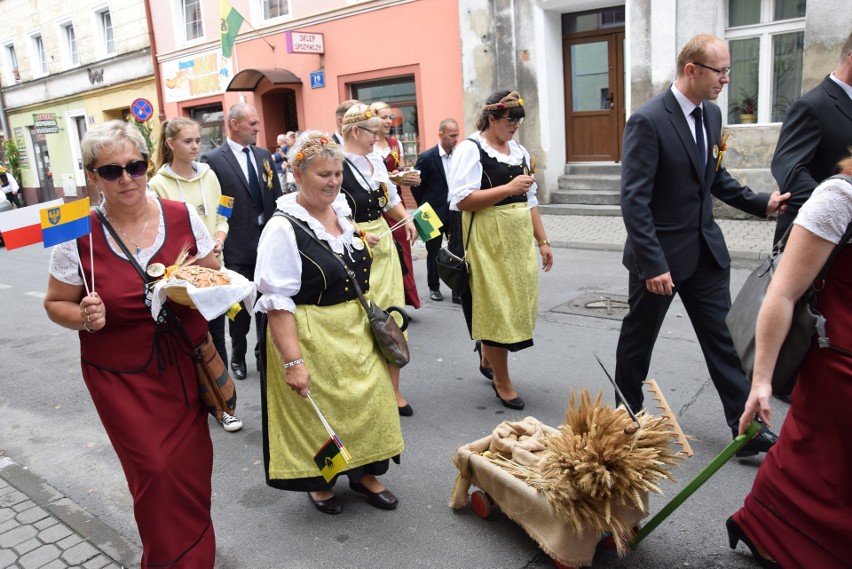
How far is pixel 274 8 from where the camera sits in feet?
59.5

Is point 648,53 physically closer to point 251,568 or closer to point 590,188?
point 590,188

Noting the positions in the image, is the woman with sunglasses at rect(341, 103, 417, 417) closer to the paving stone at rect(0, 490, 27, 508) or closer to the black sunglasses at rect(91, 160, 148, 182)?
the black sunglasses at rect(91, 160, 148, 182)

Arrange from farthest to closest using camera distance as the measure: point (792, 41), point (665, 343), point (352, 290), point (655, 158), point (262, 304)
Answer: point (792, 41)
point (665, 343)
point (655, 158)
point (352, 290)
point (262, 304)

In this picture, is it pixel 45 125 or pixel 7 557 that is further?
pixel 45 125

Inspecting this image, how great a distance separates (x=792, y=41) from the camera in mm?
10953

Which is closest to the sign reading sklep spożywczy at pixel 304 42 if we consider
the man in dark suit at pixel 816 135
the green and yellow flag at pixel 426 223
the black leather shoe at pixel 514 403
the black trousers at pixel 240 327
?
the black trousers at pixel 240 327

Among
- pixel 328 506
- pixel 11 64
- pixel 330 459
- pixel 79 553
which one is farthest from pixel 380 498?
pixel 11 64

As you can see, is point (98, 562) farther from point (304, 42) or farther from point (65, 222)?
point (304, 42)

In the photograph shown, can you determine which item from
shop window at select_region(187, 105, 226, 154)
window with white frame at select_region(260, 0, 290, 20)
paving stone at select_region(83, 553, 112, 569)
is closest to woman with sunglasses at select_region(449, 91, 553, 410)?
paving stone at select_region(83, 553, 112, 569)

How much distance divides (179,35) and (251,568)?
2063 centimetres

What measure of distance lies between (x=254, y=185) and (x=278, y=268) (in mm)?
2619

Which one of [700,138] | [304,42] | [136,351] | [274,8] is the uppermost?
[274,8]

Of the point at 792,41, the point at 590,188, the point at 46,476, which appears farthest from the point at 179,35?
the point at 46,476

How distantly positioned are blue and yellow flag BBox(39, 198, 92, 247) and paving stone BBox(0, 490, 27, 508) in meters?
2.23
